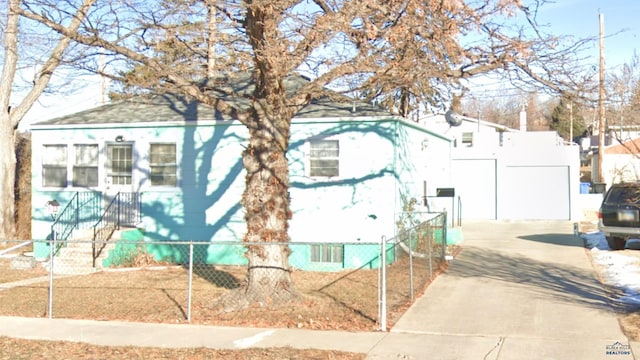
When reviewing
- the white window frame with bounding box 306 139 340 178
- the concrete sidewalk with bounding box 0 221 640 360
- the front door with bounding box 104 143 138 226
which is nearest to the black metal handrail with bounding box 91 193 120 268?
the front door with bounding box 104 143 138 226

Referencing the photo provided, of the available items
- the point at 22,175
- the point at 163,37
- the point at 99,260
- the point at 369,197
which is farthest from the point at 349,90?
the point at 22,175

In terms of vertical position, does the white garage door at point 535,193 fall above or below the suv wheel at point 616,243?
above

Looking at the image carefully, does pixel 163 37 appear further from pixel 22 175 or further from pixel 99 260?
pixel 22 175

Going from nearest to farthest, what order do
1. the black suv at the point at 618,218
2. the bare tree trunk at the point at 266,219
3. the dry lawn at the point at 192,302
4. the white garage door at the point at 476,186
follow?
the dry lawn at the point at 192,302, the bare tree trunk at the point at 266,219, the black suv at the point at 618,218, the white garage door at the point at 476,186

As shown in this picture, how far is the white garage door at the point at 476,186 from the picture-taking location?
29234 mm

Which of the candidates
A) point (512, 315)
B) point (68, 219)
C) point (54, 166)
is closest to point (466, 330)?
point (512, 315)

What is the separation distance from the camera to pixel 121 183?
1702cm

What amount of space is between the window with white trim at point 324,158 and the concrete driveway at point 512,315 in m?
3.58

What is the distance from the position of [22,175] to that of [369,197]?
13870 mm

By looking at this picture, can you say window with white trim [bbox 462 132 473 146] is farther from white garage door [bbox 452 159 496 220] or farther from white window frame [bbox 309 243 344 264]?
white window frame [bbox 309 243 344 264]

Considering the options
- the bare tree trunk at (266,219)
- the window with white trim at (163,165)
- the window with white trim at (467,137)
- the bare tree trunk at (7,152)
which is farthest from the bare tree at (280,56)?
the window with white trim at (467,137)

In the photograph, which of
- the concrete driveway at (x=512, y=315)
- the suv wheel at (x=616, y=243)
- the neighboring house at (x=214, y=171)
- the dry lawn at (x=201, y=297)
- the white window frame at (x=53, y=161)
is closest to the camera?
the concrete driveway at (x=512, y=315)

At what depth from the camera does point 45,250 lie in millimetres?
17359

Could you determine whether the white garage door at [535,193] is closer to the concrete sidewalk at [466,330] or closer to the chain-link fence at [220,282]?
the chain-link fence at [220,282]
